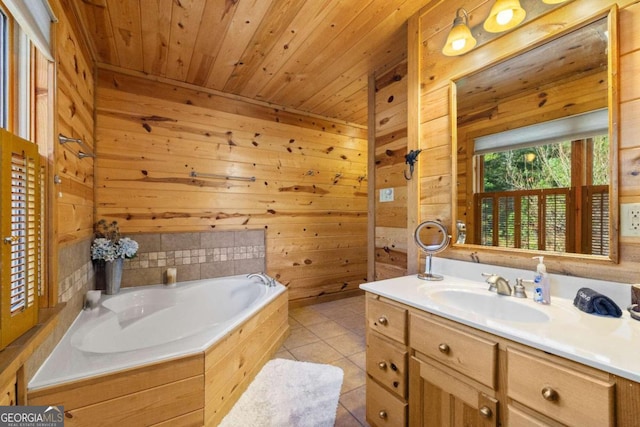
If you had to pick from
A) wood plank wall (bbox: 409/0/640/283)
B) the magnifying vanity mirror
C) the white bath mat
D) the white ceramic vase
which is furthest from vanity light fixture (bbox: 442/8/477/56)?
the white ceramic vase

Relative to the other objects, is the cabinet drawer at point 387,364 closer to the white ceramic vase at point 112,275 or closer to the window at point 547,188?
the window at point 547,188

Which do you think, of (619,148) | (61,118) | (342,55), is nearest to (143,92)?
(61,118)

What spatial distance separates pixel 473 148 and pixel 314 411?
69.4 inches

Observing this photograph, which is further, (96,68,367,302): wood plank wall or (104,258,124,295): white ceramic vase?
(96,68,367,302): wood plank wall

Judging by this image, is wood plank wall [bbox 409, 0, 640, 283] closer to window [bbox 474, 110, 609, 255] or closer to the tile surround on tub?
window [bbox 474, 110, 609, 255]

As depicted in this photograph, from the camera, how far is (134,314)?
7.22ft

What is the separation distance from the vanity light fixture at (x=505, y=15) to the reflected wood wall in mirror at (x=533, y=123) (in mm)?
152

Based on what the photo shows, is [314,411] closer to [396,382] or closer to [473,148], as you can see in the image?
[396,382]

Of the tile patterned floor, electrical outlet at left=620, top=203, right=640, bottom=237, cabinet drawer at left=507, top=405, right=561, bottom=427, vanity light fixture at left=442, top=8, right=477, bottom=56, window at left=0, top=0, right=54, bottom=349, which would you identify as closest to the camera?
cabinet drawer at left=507, top=405, right=561, bottom=427

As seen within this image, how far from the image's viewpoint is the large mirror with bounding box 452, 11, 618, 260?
1.09 m

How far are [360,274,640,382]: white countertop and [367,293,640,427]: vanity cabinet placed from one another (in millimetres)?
30

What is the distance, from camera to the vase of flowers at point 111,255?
216 cm

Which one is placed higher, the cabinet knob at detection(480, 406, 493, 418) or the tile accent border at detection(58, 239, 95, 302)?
the tile accent border at detection(58, 239, 95, 302)

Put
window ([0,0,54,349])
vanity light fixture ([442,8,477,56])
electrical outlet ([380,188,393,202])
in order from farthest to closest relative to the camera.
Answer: electrical outlet ([380,188,393,202]) → vanity light fixture ([442,8,477,56]) → window ([0,0,54,349])
